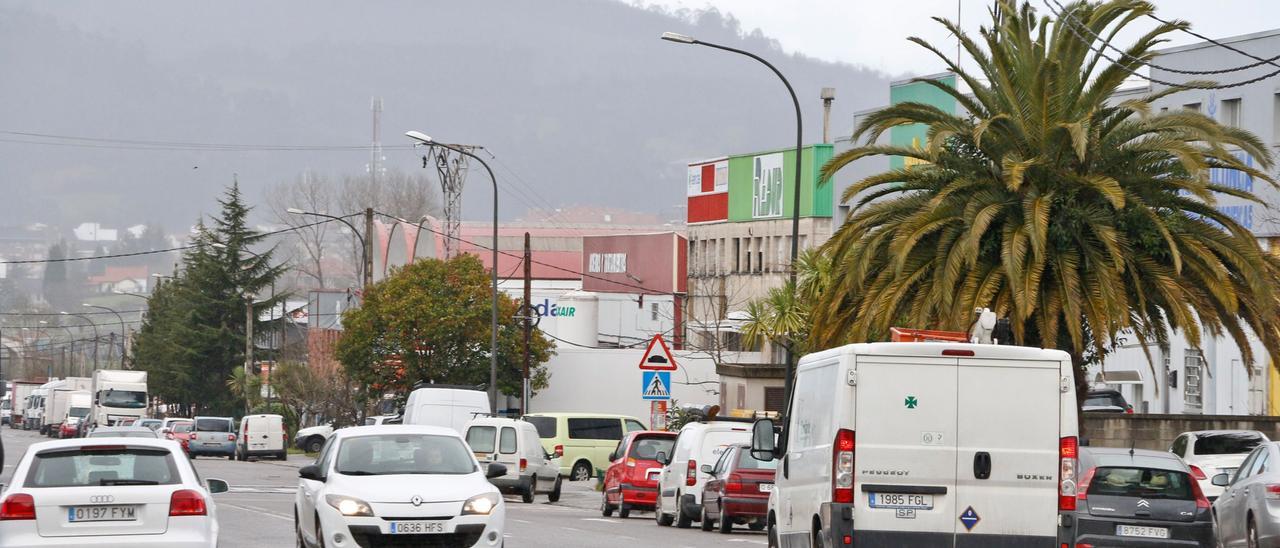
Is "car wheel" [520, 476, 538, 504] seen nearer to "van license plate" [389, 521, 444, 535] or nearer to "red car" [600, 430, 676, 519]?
"red car" [600, 430, 676, 519]

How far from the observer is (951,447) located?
1449 centimetres

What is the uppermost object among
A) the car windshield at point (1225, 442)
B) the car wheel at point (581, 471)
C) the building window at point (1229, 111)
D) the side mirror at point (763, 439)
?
the building window at point (1229, 111)

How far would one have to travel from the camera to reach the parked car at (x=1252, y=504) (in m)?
17.9

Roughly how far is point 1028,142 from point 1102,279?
7.22 ft

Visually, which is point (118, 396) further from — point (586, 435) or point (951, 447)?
point (951, 447)

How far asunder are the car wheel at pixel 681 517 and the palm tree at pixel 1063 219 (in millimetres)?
4691

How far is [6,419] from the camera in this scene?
14012cm

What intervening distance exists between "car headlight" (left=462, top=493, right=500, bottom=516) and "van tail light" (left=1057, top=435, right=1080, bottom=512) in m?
5.40

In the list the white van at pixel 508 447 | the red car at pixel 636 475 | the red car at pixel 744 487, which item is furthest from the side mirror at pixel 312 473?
the white van at pixel 508 447

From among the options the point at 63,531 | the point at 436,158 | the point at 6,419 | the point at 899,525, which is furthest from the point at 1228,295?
the point at 6,419

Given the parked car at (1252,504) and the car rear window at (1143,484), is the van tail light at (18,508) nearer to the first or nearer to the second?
the car rear window at (1143,484)

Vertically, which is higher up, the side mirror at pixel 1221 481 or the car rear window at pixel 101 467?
the car rear window at pixel 101 467

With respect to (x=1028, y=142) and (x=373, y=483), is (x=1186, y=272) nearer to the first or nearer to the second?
(x=1028, y=142)

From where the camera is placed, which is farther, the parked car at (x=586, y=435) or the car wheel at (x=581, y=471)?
the car wheel at (x=581, y=471)
